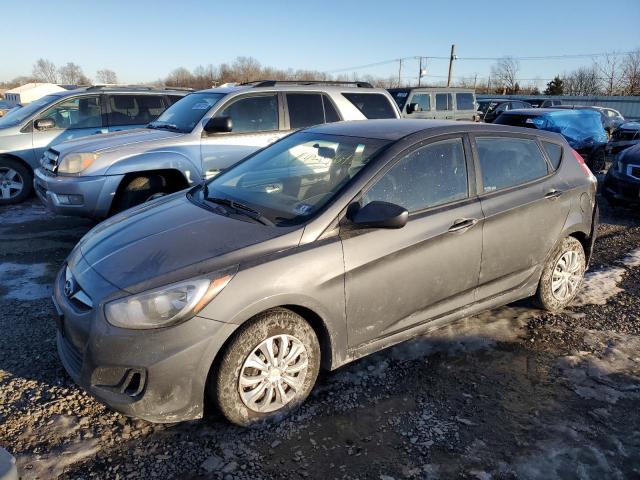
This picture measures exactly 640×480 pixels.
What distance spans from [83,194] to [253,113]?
236 cm

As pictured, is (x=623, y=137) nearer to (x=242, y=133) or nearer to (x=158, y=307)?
(x=242, y=133)

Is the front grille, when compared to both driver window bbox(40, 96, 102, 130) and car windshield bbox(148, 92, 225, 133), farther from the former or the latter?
driver window bbox(40, 96, 102, 130)

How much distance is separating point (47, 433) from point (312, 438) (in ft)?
4.78

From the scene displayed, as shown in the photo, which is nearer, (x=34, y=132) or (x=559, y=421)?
(x=559, y=421)

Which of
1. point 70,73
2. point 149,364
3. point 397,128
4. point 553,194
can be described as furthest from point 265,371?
point 70,73

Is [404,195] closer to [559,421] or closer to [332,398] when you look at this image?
[332,398]

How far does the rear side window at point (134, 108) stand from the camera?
8531mm

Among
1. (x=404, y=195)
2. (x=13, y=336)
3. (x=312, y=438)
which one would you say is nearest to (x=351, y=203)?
(x=404, y=195)

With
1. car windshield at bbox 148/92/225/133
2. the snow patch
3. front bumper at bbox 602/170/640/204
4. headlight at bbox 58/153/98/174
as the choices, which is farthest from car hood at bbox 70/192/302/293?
front bumper at bbox 602/170/640/204

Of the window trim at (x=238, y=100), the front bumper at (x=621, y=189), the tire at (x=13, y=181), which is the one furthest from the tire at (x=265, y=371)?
the tire at (x=13, y=181)

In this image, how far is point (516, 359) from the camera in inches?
139

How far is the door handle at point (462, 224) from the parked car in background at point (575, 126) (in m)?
8.38

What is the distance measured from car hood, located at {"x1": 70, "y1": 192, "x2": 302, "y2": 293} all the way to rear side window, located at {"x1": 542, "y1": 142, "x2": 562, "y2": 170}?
2518 millimetres

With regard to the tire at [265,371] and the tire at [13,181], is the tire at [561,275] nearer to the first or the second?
the tire at [265,371]
